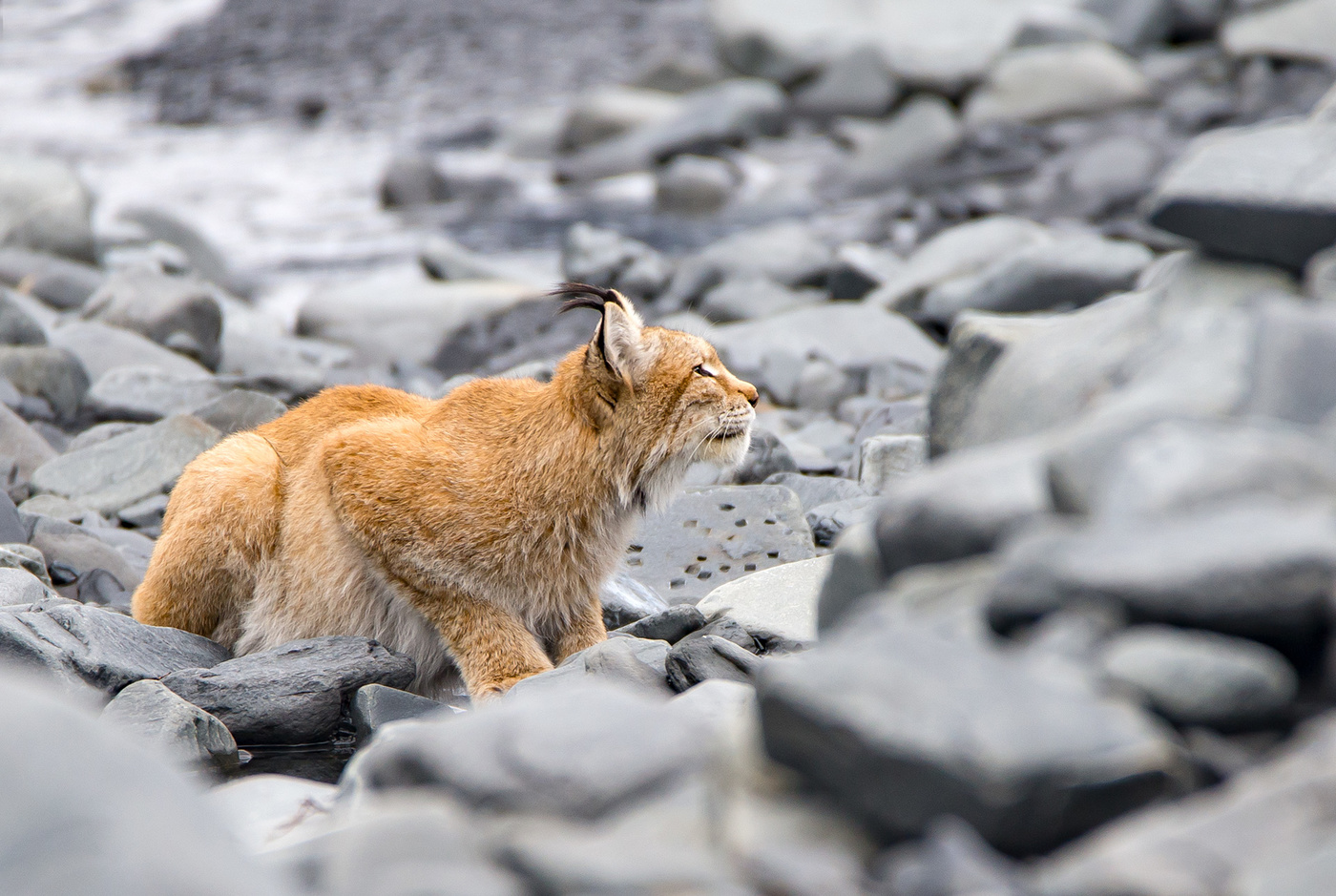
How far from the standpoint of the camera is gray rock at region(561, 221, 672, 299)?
1422 centimetres

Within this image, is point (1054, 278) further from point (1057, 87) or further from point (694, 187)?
point (1057, 87)

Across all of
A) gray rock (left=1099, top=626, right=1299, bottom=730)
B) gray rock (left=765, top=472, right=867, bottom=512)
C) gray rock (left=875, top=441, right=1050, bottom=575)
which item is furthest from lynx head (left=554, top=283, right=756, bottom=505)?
gray rock (left=1099, top=626, right=1299, bottom=730)

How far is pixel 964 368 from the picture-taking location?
4594 millimetres

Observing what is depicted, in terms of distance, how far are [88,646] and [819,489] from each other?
3990 mm

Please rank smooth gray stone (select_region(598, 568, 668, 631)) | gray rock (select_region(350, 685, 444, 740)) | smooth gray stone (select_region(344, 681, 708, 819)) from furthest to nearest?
1. smooth gray stone (select_region(598, 568, 668, 631))
2. gray rock (select_region(350, 685, 444, 740))
3. smooth gray stone (select_region(344, 681, 708, 819))

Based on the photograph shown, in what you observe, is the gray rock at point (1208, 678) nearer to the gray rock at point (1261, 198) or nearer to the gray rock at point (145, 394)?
the gray rock at point (1261, 198)

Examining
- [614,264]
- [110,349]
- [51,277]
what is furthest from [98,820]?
[614,264]

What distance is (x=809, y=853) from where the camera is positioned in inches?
97.4

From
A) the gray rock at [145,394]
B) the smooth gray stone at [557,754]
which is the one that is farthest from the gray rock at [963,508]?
the gray rock at [145,394]

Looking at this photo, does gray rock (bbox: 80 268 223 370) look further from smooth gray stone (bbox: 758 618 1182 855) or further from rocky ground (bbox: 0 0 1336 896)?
smooth gray stone (bbox: 758 618 1182 855)

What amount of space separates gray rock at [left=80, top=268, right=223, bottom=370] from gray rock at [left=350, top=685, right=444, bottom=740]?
6926 mm

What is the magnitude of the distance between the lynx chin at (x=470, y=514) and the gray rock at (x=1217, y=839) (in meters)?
3.16

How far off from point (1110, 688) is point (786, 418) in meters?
7.16

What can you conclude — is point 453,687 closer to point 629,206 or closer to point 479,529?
point 479,529
